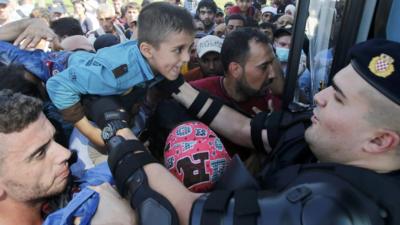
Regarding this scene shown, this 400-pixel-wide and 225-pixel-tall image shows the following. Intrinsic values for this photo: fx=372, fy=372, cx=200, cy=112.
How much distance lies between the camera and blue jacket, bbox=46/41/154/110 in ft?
5.82

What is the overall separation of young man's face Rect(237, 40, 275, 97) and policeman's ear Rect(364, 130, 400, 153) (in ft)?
4.48

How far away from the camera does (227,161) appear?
1.62m

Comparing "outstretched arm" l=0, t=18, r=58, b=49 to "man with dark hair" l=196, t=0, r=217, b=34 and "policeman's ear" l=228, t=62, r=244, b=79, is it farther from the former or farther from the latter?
"man with dark hair" l=196, t=0, r=217, b=34

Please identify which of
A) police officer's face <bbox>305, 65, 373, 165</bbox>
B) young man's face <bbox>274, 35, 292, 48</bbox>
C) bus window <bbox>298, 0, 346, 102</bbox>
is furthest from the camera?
young man's face <bbox>274, 35, 292, 48</bbox>

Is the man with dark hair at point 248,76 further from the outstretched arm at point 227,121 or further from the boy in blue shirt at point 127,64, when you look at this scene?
the boy in blue shirt at point 127,64

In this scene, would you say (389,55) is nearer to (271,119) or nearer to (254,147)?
(271,119)

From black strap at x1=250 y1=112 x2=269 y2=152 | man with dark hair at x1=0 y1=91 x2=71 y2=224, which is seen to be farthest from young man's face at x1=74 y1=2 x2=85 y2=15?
man with dark hair at x1=0 y1=91 x2=71 y2=224

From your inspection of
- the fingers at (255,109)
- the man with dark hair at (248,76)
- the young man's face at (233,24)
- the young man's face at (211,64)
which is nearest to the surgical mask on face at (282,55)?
the young man's face at (211,64)

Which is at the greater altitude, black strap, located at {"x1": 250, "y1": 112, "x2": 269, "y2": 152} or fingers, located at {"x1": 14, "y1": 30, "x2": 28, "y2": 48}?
fingers, located at {"x1": 14, "y1": 30, "x2": 28, "y2": 48}

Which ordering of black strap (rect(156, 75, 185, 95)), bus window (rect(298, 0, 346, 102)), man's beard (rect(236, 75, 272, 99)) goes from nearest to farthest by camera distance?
bus window (rect(298, 0, 346, 102)), black strap (rect(156, 75, 185, 95)), man's beard (rect(236, 75, 272, 99))

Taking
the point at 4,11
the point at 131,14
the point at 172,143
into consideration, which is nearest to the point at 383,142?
the point at 172,143

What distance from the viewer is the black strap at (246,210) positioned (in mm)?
1134

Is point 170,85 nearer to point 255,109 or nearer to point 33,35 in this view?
point 255,109

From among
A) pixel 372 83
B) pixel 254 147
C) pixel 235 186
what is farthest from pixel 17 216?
pixel 372 83
